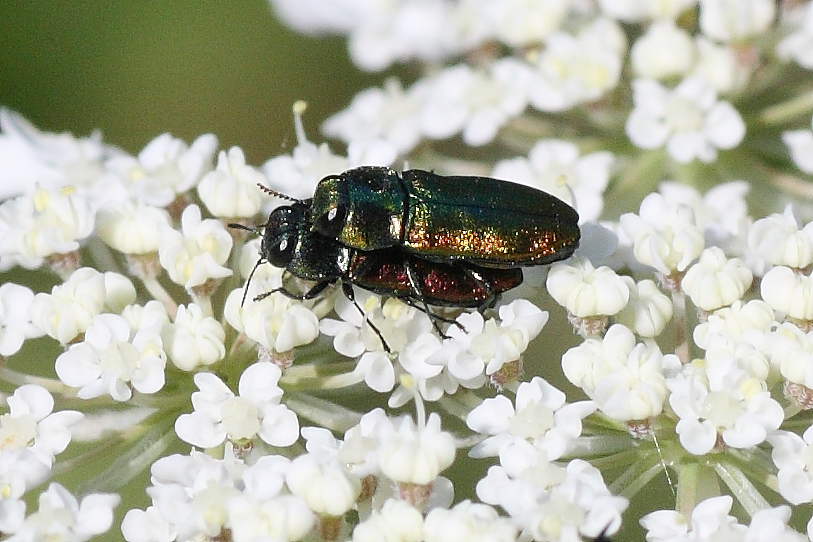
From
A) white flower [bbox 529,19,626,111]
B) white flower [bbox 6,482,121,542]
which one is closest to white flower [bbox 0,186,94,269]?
white flower [bbox 6,482,121,542]

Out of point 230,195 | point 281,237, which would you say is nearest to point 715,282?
point 281,237

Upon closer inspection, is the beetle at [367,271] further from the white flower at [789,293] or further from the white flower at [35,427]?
the white flower at [789,293]

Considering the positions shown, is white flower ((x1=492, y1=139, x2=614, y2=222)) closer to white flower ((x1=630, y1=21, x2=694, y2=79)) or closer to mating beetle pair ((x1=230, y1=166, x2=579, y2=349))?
white flower ((x1=630, y1=21, x2=694, y2=79))

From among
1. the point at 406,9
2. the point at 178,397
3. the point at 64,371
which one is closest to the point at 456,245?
the point at 178,397

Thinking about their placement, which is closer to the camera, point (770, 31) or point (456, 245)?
point (456, 245)

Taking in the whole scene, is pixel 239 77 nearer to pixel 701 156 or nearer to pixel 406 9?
pixel 406 9

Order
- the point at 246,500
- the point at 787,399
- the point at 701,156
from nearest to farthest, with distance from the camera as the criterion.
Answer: the point at 246,500 → the point at 787,399 → the point at 701,156
